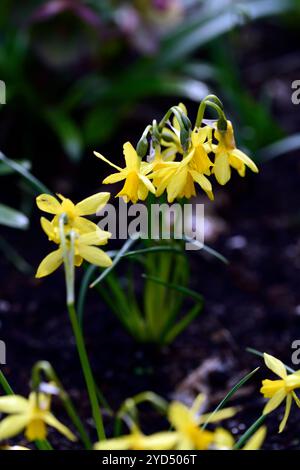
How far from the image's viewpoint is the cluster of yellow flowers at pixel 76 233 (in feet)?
3.63

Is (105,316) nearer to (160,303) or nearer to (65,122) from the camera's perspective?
(160,303)

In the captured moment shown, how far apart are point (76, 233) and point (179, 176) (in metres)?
0.18

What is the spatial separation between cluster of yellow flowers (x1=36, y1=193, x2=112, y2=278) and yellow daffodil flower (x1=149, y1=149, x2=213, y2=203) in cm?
9

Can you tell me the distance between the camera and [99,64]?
254 cm

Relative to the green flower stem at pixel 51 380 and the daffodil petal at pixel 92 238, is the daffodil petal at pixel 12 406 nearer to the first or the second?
the green flower stem at pixel 51 380

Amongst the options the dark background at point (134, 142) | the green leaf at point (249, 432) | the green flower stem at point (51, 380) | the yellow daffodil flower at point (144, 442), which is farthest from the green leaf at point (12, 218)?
the yellow daffodil flower at point (144, 442)

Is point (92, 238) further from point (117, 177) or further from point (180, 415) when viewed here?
point (180, 415)

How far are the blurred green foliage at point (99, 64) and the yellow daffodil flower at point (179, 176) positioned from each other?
1.18 m

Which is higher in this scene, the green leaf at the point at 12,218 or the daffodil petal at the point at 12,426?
the green leaf at the point at 12,218

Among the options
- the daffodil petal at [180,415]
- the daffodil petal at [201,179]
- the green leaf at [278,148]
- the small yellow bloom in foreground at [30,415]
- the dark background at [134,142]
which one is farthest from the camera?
the green leaf at [278,148]

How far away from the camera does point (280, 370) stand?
108 centimetres

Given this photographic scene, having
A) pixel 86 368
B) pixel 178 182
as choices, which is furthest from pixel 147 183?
pixel 86 368

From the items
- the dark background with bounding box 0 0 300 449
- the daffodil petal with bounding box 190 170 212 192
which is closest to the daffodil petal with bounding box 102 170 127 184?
the daffodil petal with bounding box 190 170 212 192

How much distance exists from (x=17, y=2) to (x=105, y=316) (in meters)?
1.19
